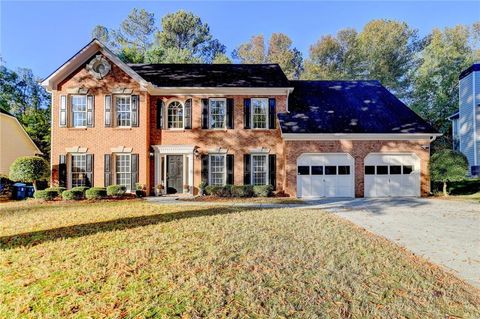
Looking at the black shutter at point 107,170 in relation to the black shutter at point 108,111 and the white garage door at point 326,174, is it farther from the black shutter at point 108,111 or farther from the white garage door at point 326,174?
the white garage door at point 326,174

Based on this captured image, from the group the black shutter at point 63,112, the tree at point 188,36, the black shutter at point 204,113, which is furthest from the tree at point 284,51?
the black shutter at point 63,112

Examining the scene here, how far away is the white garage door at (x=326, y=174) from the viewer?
47.3ft

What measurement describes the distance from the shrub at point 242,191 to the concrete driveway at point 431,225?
3.62m

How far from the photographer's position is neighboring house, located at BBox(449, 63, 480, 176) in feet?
61.9

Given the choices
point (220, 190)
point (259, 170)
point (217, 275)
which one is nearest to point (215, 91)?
point (259, 170)

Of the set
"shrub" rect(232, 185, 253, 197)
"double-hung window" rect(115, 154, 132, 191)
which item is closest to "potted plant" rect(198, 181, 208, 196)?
"shrub" rect(232, 185, 253, 197)

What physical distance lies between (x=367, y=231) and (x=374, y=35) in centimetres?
3176

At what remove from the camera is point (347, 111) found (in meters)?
15.8

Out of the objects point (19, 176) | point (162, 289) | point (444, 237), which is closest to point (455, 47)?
point (444, 237)

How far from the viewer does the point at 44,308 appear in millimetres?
3379

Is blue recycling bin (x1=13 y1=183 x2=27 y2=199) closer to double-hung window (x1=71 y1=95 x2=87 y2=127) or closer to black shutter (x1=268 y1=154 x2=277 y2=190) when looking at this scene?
double-hung window (x1=71 y1=95 x2=87 y2=127)

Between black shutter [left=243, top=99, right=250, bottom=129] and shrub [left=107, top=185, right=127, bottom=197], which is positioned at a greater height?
black shutter [left=243, top=99, right=250, bottom=129]

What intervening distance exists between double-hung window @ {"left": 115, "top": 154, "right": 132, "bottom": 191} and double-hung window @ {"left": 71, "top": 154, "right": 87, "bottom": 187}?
1.71 m

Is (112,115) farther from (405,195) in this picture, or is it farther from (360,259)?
(405,195)
